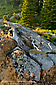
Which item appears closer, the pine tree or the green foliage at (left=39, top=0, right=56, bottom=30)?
the green foliage at (left=39, top=0, right=56, bottom=30)

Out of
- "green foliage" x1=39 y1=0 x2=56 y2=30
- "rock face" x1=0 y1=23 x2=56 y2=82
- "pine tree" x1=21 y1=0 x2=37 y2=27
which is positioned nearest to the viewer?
"rock face" x1=0 y1=23 x2=56 y2=82

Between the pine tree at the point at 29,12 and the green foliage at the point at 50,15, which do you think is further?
the pine tree at the point at 29,12

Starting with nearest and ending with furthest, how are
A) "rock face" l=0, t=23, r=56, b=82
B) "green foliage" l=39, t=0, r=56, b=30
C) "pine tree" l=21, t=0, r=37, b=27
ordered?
"rock face" l=0, t=23, r=56, b=82 → "green foliage" l=39, t=0, r=56, b=30 → "pine tree" l=21, t=0, r=37, b=27

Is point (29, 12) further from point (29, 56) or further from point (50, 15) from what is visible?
point (29, 56)

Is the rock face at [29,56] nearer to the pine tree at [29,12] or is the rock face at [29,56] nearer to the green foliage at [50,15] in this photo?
the green foliage at [50,15]

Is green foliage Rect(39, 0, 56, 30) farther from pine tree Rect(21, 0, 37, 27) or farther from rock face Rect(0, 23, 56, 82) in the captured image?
rock face Rect(0, 23, 56, 82)

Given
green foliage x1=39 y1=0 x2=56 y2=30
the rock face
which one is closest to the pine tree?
green foliage x1=39 y1=0 x2=56 y2=30

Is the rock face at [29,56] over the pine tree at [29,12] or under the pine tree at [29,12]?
under

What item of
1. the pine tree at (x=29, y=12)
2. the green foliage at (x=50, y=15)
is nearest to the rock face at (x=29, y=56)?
the green foliage at (x=50, y=15)

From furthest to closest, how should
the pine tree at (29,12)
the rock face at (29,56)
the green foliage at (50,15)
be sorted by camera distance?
the pine tree at (29,12) < the green foliage at (50,15) < the rock face at (29,56)

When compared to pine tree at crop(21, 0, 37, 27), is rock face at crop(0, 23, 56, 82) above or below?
below

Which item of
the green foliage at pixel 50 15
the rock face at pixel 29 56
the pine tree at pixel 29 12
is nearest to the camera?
the rock face at pixel 29 56

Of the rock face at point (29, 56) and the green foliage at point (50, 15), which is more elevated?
the green foliage at point (50, 15)

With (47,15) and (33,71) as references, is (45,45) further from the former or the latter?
(47,15)
